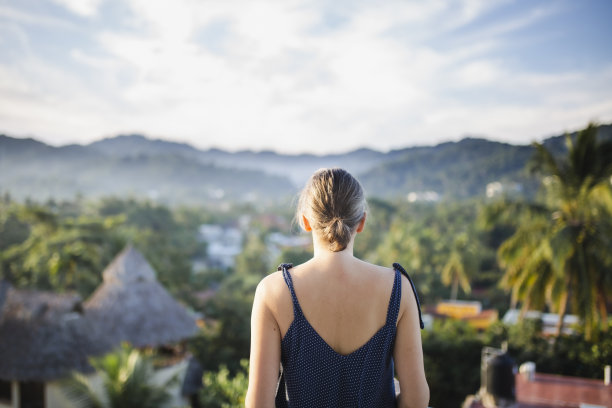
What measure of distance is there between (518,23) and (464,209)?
109 ft

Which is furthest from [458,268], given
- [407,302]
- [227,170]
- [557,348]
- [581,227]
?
[227,170]

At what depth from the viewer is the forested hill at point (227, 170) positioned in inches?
1888

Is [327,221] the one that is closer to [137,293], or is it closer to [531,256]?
[531,256]

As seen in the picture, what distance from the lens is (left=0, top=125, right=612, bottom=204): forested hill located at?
48.0 metres

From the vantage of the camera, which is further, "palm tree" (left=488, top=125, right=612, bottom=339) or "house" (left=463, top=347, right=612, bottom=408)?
"palm tree" (left=488, top=125, right=612, bottom=339)

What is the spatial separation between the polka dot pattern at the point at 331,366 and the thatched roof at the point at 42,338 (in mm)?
9334

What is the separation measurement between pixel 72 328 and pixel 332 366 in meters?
9.83

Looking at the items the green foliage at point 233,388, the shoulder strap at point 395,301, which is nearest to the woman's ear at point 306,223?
the shoulder strap at point 395,301

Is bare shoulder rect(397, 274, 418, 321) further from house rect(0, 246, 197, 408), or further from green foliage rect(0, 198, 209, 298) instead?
green foliage rect(0, 198, 209, 298)

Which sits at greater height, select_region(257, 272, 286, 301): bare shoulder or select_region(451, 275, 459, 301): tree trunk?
select_region(257, 272, 286, 301): bare shoulder

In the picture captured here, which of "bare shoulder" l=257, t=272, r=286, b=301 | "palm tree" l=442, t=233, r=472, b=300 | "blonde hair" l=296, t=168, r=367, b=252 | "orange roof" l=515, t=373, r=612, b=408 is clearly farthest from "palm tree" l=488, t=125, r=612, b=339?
"palm tree" l=442, t=233, r=472, b=300

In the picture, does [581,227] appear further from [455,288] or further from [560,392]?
[455,288]

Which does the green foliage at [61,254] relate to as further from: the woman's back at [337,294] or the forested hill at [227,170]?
the woman's back at [337,294]

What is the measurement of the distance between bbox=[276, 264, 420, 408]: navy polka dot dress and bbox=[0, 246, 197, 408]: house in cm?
774
